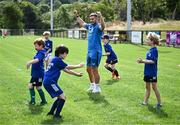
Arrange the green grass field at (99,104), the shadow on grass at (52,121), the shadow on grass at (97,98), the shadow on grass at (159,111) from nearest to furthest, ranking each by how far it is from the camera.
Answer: the shadow on grass at (52,121) < the green grass field at (99,104) < the shadow on grass at (159,111) < the shadow on grass at (97,98)

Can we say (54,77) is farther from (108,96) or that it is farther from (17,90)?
(17,90)

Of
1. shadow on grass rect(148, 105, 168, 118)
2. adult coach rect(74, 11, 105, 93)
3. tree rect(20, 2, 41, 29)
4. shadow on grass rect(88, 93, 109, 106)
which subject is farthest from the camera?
tree rect(20, 2, 41, 29)

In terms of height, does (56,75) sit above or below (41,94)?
above

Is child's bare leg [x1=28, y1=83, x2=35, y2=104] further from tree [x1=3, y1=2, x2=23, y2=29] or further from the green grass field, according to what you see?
tree [x1=3, y1=2, x2=23, y2=29]

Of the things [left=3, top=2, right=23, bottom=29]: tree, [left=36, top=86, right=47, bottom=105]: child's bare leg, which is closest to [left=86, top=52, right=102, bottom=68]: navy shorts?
[left=36, top=86, right=47, bottom=105]: child's bare leg

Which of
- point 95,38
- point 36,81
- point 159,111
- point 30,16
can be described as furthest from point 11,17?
point 159,111

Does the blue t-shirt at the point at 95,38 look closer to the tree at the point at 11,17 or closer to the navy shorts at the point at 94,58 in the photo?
the navy shorts at the point at 94,58

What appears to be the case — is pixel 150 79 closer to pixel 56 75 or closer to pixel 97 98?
pixel 97 98

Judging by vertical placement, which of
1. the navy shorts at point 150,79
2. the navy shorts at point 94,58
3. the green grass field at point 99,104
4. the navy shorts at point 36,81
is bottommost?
the green grass field at point 99,104

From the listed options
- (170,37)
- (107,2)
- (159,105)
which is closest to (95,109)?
(159,105)

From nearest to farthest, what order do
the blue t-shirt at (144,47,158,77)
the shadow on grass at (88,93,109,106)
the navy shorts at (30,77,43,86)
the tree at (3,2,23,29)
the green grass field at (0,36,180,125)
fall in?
the green grass field at (0,36,180,125) → the blue t-shirt at (144,47,158,77) → the navy shorts at (30,77,43,86) → the shadow on grass at (88,93,109,106) → the tree at (3,2,23,29)

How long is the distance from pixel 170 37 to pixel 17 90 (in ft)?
81.5

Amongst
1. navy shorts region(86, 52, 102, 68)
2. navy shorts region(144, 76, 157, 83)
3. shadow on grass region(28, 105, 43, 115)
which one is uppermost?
navy shorts region(86, 52, 102, 68)

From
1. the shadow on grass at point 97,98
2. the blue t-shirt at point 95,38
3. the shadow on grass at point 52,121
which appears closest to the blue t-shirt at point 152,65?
the shadow on grass at point 97,98
